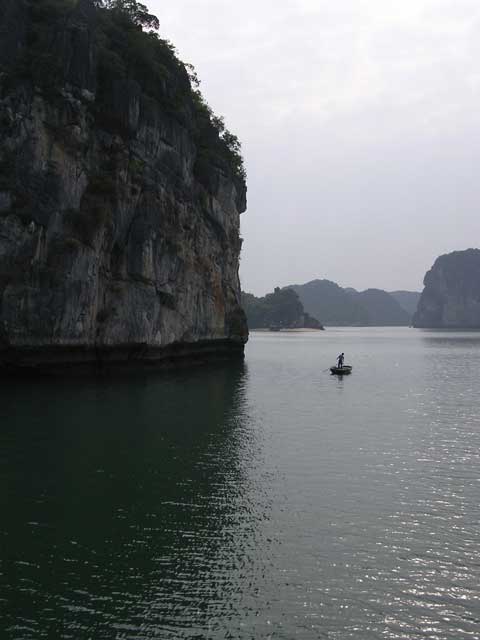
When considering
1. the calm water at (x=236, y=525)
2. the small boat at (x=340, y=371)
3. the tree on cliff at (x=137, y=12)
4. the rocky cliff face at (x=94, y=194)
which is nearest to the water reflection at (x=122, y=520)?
the calm water at (x=236, y=525)

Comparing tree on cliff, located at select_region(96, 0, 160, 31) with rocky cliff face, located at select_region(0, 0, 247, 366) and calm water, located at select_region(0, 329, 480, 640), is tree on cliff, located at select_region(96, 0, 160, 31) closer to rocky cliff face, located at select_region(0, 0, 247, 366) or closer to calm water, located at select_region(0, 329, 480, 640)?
rocky cliff face, located at select_region(0, 0, 247, 366)

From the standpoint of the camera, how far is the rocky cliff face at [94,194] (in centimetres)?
4125

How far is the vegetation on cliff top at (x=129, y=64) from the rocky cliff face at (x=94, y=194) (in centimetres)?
14

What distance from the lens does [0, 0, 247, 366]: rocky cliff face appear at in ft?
135

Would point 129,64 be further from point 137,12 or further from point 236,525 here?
point 236,525

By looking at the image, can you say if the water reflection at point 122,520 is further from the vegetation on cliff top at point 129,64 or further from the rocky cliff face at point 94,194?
the vegetation on cliff top at point 129,64

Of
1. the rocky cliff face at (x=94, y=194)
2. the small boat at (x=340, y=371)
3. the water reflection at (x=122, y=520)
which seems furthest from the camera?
the small boat at (x=340, y=371)

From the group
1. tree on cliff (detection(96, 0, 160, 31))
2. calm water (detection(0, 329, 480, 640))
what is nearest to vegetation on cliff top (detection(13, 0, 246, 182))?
tree on cliff (detection(96, 0, 160, 31))

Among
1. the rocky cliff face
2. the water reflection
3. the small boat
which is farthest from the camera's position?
the small boat

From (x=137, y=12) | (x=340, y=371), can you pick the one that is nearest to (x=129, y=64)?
(x=137, y=12)

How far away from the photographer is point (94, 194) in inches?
1871

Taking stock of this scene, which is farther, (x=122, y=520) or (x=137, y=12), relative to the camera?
(x=137, y=12)

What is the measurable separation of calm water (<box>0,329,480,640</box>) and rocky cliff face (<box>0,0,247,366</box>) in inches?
582

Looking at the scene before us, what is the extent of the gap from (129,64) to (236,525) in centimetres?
5317
